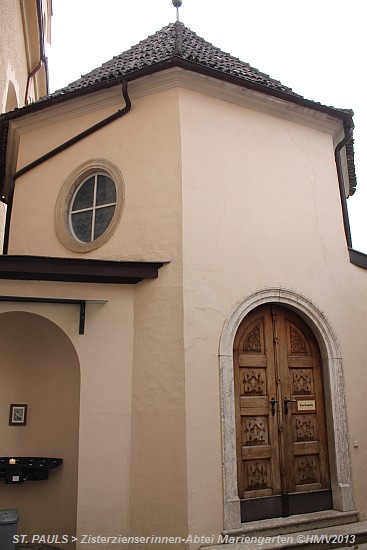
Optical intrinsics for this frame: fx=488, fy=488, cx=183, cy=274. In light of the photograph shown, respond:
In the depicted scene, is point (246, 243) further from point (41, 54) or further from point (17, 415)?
point (41, 54)

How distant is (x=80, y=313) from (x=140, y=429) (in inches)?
60.9

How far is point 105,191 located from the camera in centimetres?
686

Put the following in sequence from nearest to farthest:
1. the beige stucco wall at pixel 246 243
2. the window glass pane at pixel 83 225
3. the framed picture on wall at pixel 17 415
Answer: the beige stucco wall at pixel 246 243, the framed picture on wall at pixel 17 415, the window glass pane at pixel 83 225

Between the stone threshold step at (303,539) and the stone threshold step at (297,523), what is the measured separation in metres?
0.03

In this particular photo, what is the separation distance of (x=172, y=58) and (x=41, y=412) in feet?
15.9

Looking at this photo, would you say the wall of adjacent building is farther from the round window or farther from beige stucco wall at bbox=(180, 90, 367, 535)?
the round window

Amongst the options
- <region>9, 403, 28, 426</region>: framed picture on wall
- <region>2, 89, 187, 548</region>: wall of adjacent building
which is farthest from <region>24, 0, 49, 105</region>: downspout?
<region>9, 403, 28, 426</region>: framed picture on wall

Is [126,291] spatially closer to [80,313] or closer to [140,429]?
[80,313]

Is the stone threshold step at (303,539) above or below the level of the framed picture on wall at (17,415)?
below

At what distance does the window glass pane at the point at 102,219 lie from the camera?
6688 millimetres

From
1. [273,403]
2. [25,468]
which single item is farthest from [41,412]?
[273,403]

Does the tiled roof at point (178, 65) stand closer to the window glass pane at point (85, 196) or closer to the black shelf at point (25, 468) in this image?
the window glass pane at point (85, 196)

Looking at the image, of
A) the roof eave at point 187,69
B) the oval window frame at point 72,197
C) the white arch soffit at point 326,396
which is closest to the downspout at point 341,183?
the roof eave at point 187,69

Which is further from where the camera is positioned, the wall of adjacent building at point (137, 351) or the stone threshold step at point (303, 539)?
the wall of adjacent building at point (137, 351)
